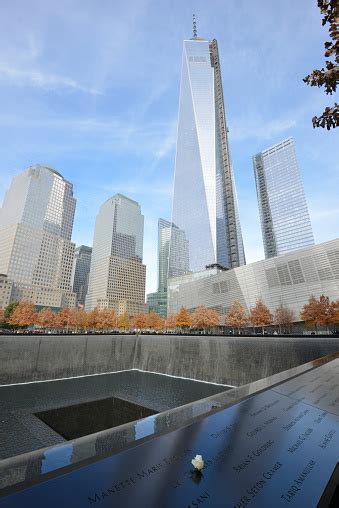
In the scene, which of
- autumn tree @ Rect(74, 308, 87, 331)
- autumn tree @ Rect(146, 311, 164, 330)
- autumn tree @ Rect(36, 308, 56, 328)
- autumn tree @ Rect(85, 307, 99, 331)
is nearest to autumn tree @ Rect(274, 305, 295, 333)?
autumn tree @ Rect(146, 311, 164, 330)

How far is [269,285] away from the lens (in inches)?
3418

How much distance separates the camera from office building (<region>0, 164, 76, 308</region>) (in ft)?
538

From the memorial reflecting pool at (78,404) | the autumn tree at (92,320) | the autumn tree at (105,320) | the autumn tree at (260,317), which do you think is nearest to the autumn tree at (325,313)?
the autumn tree at (260,317)

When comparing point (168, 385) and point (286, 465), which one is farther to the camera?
point (168, 385)

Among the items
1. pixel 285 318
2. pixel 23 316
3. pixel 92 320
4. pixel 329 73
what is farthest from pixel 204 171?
pixel 329 73

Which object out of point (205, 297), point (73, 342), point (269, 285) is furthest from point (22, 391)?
point (205, 297)

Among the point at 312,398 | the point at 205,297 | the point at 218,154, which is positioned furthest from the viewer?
the point at 218,154

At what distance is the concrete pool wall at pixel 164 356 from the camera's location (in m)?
23.2

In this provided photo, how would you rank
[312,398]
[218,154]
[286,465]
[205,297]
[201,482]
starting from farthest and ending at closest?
[218,154]
[205,297]
[312,398]
[286,465]
[201,482]

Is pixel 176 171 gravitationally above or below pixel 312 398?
above

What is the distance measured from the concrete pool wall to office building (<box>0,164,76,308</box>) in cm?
14011

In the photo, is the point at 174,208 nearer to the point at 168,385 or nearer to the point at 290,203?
the point at 290,203

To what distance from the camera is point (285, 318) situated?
236ft

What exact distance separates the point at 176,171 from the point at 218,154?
2812 centimetres
